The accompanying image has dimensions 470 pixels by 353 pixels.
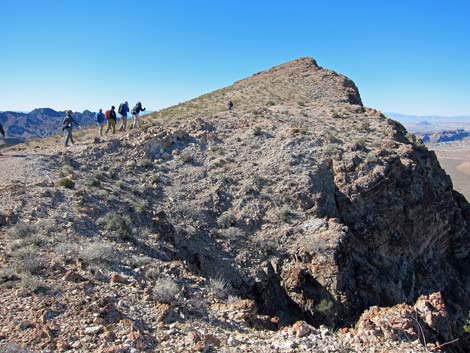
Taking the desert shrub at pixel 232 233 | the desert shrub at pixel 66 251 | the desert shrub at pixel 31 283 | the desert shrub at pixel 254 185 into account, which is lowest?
the desert shrub at pixel 232 233

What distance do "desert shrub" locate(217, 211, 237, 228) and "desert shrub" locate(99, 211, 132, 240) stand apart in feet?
12.0

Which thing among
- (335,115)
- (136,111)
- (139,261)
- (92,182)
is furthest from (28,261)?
A: (335,115)

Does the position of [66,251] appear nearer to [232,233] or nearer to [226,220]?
[232,233]

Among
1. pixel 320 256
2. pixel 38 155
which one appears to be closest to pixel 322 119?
pixel 320 256

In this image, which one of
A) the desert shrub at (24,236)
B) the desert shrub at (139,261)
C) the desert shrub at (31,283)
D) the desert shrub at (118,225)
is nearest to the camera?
the desert shrub at (31,283)

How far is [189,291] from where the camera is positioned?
9188mm

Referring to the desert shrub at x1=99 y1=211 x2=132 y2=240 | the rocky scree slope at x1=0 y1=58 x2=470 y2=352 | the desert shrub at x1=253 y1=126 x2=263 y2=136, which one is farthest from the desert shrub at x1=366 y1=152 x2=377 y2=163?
the desert shrub at x1=99 y1=211 x2=132 y2=240

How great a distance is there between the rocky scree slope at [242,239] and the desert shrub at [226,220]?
54mm

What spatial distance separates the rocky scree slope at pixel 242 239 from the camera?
24.6 ft

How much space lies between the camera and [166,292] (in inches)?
331

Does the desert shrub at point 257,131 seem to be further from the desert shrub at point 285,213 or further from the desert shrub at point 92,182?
the desert shrub at point 92,182

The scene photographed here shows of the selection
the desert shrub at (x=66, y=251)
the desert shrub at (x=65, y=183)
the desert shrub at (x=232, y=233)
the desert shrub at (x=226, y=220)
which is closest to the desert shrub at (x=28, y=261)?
the desert shrub at (x=66, y=251)

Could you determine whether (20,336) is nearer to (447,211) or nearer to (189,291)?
(189,291)

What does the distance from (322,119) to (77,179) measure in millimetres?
15123
